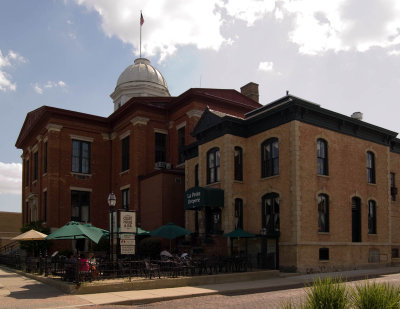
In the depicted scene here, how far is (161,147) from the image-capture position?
3803 cm

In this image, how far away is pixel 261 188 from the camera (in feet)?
82.3

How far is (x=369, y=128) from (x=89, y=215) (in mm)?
24684

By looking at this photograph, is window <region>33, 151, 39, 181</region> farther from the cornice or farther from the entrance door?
the entrance door

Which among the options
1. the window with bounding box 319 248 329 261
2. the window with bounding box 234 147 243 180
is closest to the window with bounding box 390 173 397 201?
the window with bounding box 319 248 329 261

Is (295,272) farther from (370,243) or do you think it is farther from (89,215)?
(89,215)

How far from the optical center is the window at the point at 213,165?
27078 millimetres

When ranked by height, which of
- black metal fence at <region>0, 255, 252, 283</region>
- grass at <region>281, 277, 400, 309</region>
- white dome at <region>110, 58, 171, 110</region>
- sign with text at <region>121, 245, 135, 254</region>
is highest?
white dome at <region>110, 58, 171, 110</region>

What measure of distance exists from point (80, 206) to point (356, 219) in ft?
78.5

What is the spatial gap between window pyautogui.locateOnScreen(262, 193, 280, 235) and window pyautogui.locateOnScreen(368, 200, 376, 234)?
264 inches

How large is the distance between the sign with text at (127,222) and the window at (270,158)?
843 cm

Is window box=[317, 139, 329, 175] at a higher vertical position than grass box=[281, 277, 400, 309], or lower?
higher

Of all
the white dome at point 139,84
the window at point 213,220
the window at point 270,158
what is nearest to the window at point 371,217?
the window at point 270,158

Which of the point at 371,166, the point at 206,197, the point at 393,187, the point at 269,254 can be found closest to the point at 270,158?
the point at 206,197

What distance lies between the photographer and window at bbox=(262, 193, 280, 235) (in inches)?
941
